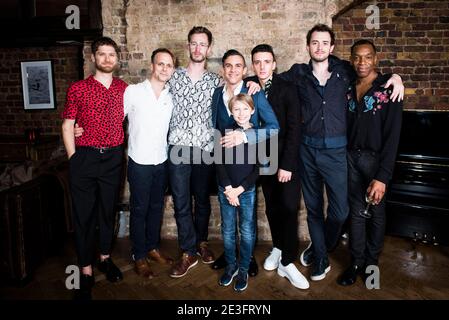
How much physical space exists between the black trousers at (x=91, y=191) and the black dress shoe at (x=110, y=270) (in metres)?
0.19

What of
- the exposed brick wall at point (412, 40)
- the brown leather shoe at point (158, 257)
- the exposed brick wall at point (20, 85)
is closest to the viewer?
the brown leather shoe at point (158, 257)

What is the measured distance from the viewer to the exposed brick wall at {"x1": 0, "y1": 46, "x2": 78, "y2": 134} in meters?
5.32

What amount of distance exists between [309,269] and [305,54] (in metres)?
2.02

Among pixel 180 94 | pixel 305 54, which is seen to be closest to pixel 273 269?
pixel 180 94

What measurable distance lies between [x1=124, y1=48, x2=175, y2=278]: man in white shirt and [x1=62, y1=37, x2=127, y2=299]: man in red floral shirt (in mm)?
114

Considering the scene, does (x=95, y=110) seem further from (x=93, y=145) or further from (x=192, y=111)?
(x=192, y=111)

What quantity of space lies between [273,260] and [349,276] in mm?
629

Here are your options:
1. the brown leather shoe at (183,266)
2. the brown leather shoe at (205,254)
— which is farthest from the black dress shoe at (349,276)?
the brown leather shoe at (183,266)

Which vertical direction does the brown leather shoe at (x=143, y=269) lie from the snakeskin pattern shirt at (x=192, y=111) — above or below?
below

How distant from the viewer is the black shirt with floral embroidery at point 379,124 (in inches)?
95.6

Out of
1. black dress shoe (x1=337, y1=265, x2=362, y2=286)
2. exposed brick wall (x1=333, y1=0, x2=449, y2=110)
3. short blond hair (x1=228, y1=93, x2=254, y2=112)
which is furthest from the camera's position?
exposed brick wall (x1=333, y1=0, x2=449, y2=110)

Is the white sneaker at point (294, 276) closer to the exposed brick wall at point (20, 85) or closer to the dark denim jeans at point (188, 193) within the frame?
the dark denim jeans at point (188, 193)

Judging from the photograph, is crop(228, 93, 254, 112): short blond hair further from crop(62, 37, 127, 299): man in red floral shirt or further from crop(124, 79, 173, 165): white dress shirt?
crop(62, 37, 127, 299): man in red floral shirt

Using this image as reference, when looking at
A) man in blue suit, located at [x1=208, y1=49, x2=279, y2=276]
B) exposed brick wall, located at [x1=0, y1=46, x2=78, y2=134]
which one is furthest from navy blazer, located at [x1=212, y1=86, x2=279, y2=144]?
exposed brick wall, located at [x1=0, y1=46, x2=78, y2=134]
